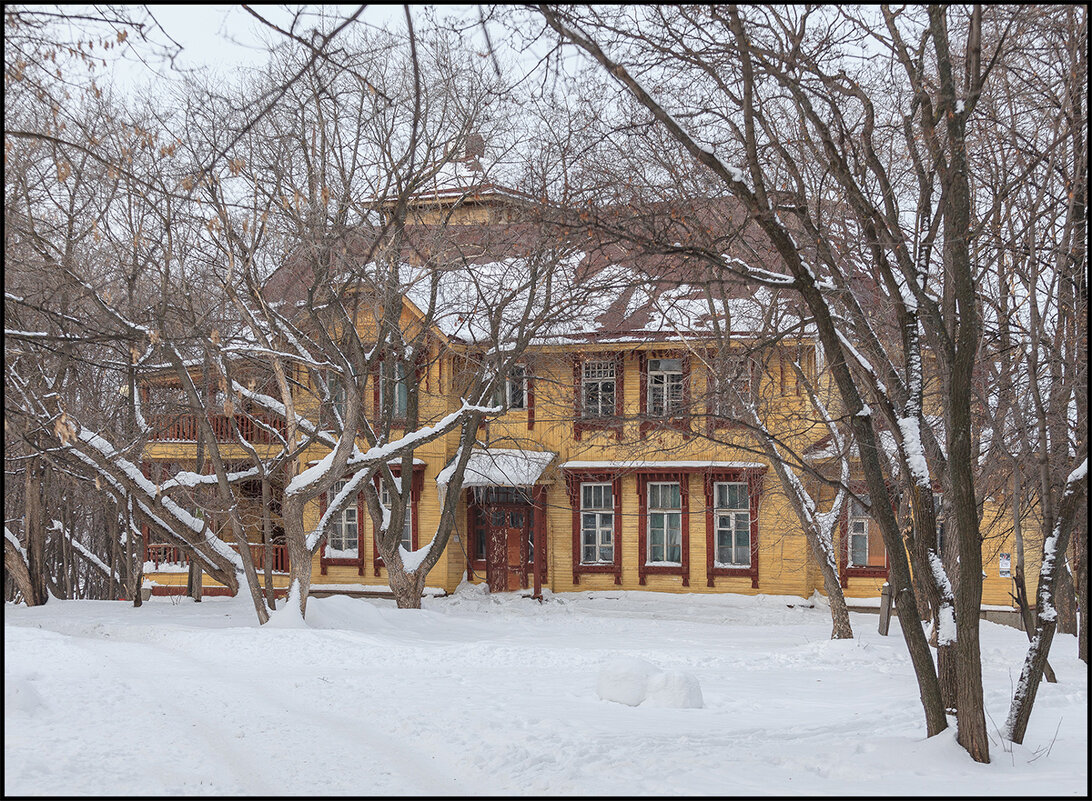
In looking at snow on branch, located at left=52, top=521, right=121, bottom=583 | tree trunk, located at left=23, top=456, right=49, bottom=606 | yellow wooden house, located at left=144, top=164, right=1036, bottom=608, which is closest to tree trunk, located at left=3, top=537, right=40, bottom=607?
tree trunk, located at left=23, top=456, right=49, bottom=606

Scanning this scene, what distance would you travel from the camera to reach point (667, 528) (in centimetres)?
2623

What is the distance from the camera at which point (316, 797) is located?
7203 millimetres

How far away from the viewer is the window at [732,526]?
25578 mm

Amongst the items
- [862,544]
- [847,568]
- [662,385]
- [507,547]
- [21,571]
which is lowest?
[847,568]

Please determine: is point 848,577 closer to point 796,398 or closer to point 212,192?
point 796,398

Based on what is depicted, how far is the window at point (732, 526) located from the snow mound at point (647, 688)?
14.4 meters

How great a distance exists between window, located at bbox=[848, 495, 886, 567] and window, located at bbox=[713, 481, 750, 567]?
2.50m

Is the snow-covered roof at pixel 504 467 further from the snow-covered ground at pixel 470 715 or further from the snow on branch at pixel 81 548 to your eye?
the snow on branch at pixel 81 548

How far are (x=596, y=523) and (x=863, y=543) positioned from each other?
6638mm

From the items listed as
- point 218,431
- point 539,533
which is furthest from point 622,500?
point 218,431

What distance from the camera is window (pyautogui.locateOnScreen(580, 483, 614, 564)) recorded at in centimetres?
2669

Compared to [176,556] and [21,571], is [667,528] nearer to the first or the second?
[176,556]

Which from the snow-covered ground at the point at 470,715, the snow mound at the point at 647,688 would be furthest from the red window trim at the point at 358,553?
the snow mound at the point at 647,688

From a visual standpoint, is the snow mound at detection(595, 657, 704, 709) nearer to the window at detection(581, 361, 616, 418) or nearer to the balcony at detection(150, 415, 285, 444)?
A: the window at detection(581, 361, 616, 418)
